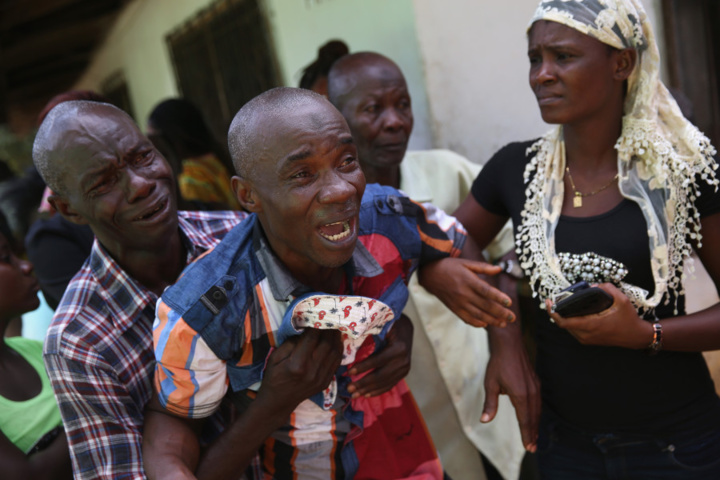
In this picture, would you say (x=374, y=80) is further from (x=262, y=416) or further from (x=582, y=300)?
(x=262, y=416)

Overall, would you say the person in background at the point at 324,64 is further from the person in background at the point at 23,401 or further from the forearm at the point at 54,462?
the forearm at the point at 54,462

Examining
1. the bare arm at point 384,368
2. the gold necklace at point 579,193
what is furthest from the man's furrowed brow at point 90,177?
the gold necklace at point 579,193

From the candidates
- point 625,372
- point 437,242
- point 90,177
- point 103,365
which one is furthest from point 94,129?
point 625,372

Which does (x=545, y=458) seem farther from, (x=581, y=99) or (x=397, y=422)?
Result: (x=581, y=99)

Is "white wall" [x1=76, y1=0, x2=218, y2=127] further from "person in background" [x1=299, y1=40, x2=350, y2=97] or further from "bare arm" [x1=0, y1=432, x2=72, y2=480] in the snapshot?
"bare arm" [x1=0, y1=432, x2=72, y2=480]

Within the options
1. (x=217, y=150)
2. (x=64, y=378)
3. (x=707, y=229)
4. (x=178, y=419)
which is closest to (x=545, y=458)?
(x=707, y=229)

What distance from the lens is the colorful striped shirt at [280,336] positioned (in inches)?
57.3

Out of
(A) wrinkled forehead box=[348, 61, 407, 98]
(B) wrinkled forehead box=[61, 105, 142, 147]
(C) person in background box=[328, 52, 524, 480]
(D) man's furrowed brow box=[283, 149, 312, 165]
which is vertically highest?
(B) wrinkled forehead box=[61, 105, 142, 147]

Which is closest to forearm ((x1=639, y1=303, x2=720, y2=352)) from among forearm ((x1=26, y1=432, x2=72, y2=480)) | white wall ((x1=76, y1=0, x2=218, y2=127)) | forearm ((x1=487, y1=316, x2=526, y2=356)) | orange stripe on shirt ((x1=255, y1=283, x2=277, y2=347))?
forearm ((x1=487, y1=316, x2=526, y2=356))

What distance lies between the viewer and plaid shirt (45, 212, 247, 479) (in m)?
1.54

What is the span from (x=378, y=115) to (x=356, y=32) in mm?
1132

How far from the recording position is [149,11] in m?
6.20

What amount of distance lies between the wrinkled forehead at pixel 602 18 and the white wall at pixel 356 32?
1.35 meters

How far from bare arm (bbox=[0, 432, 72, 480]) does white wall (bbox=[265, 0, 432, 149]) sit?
2.16 m
